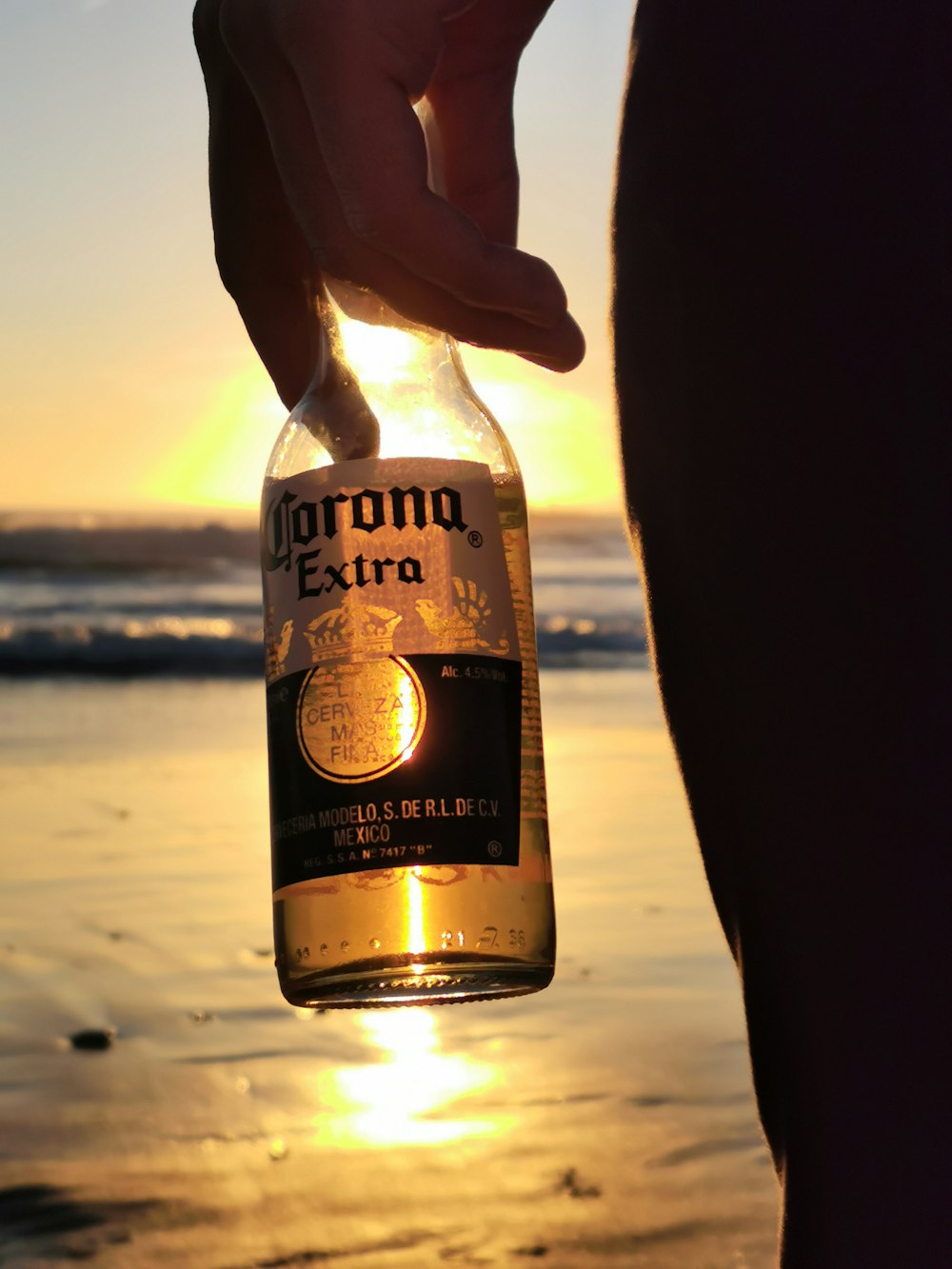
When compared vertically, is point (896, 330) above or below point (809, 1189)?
above

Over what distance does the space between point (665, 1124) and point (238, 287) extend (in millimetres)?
1356

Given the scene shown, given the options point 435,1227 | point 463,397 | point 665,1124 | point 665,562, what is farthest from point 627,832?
point 665,562

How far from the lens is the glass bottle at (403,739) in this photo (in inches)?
40.1

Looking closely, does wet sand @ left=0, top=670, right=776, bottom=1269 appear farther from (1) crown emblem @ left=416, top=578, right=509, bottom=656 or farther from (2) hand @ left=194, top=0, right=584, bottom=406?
(2) hand @ left=194, top=0, right=584, bottom=406

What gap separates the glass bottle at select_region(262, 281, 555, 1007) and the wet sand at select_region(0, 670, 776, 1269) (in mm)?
686

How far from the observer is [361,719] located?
102 centimetres

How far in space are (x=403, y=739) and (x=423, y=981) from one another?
0.18 meters

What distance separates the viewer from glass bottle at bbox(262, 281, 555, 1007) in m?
1.02

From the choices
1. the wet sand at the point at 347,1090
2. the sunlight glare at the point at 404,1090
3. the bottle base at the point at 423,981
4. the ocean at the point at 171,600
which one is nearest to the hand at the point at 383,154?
the bottle base at the point at 423,981

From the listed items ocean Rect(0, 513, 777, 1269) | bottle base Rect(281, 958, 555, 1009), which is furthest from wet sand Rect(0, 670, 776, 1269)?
bottle base Rect(281, 958, 555, 1009)

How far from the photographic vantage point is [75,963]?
2840mm

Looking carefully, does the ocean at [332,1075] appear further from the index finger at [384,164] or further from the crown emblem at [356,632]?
the index finger at [384,164]

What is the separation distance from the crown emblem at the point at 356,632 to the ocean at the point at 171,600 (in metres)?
3.85

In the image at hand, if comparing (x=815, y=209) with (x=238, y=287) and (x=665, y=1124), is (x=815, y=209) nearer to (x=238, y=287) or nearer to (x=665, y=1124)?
(x=238, y=287)
